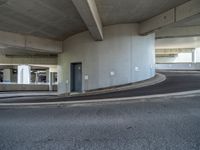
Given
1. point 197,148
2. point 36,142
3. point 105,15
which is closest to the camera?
point 197,148

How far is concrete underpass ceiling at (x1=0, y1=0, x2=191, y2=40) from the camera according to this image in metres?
7.94

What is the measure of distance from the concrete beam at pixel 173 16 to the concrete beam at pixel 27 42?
6935mm

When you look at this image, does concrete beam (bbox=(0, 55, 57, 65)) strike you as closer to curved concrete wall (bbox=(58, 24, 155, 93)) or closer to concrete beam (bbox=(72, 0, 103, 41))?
curved concrete wall (bbox=(58, 24, 155, 93))

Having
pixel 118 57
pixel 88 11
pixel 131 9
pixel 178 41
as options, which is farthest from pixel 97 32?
pixel 178 41

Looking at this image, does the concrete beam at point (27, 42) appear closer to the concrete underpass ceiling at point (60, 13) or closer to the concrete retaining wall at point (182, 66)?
the concrete underpass ceiling at point (60, 13)

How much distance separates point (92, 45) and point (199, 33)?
26.7 ft

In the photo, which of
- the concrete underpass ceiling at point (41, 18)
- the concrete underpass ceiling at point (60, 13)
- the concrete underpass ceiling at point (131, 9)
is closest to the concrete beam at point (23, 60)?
the concrete underpass ceiling at point (41, 18)

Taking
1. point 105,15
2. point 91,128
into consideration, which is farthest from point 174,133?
point 105,15

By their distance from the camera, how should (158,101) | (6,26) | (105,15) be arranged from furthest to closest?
(6,26)
(105,15)
(158,101)

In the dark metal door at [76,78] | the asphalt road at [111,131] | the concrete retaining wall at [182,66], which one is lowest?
the asphalt road at [111,131]

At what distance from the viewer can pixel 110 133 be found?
317 cm

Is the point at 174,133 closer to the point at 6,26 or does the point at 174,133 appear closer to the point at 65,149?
the point at 65,149

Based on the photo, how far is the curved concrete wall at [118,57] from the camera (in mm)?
11664

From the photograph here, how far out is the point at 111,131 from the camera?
10.7ft
